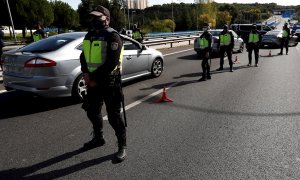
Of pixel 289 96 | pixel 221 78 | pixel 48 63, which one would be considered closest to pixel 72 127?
pixel 48 63

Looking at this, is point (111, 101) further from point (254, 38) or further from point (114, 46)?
point (254, 38)

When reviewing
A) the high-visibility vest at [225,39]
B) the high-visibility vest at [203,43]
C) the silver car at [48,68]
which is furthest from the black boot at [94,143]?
the high-visibility vest at [225,39]

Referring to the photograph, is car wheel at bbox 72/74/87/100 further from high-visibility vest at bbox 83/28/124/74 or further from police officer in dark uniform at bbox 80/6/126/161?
high-visibility vest at bbox 83/28/124/74

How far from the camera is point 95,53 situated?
3553mm

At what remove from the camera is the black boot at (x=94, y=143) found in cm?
407

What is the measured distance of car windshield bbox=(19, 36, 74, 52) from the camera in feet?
19.7

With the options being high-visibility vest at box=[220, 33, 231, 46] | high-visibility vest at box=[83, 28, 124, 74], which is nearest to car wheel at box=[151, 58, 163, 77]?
high-visibility vest at box=[220, 33, 231, 46]

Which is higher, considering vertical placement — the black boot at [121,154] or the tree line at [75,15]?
the tree line at [75,15]

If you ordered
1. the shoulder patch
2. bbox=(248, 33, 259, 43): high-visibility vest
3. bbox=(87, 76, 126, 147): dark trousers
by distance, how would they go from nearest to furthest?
the shoulder patch
bbox=(87, 76, 126, 147): dark trousers
bbox=(248, 33, 259, 43): high-visibility vest

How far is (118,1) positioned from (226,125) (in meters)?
74.8

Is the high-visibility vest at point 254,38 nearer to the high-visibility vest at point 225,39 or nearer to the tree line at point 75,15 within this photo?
the high-visibility vest at point 225,39

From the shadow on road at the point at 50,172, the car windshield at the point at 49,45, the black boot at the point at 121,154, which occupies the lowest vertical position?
the shadow on road at the point at 50,172

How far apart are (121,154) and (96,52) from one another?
133 centimetres

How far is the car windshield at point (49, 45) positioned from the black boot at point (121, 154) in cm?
315
